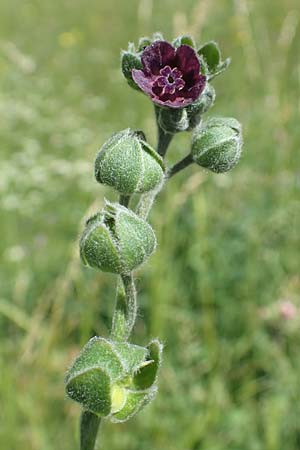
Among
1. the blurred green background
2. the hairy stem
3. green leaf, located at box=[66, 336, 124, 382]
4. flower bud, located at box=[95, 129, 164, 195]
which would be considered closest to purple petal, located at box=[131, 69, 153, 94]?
flower bud, located at box=[95, 129, 164, 195]

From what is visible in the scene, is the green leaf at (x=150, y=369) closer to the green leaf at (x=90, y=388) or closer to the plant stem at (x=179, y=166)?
the green leaf at (x=90, y=388)

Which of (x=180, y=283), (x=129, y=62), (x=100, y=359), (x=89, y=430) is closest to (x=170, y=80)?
(x=129, y=62)

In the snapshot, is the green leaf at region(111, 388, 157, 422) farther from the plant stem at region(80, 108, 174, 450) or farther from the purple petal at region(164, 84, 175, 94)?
the purple petal at region(164, 84, 175, 94)

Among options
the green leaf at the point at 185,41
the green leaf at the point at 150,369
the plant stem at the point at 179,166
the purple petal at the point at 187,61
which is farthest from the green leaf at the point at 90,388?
the green leaf at the point at 185,41

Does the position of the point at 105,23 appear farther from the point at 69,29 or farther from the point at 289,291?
the point at 289,291

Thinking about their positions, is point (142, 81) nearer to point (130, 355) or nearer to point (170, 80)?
point (170, 80)
